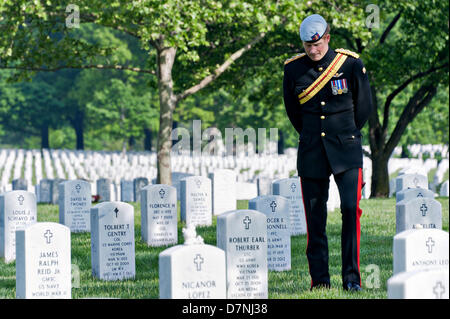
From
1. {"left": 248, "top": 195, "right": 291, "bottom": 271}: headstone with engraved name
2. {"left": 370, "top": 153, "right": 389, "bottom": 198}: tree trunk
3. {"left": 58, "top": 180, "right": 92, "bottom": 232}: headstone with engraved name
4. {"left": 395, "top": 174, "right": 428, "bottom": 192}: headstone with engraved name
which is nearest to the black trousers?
{"left": 248, "top": 195, "right": 291, "bottom": 271}: headstone with engraved name

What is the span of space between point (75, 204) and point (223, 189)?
3821 millimetres

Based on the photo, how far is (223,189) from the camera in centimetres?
1656

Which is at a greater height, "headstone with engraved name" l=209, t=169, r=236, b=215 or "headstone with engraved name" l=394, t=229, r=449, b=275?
"headstone with engraved name" l=209, t=169, r=236, b=215

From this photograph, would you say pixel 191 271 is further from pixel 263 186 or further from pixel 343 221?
pixel 263 186

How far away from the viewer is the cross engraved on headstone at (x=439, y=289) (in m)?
5.30

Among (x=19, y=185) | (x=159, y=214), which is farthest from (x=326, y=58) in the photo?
(x=19, y=185)

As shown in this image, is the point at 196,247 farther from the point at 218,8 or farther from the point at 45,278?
the point at 218,8

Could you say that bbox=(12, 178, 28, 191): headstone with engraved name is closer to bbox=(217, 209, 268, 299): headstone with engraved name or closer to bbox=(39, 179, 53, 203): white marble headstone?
bbox=(39, 179, 53, 203): white marble headstone

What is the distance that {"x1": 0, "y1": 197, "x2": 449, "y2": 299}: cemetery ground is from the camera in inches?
306

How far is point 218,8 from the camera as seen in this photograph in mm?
17109

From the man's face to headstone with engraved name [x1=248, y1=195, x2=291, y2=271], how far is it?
2.51 metres

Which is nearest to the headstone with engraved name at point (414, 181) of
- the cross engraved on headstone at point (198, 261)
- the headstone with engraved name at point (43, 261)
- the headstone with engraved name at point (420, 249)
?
the headstone with engraved name at point (420, 249)
